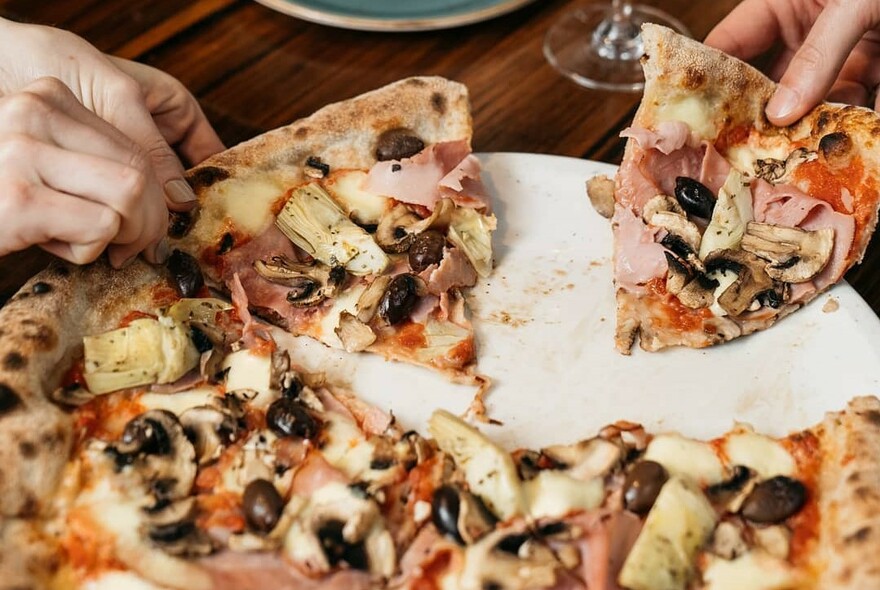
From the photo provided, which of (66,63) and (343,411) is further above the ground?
(66,63)

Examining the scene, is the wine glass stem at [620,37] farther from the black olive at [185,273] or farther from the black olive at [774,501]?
the black olive at [774,501]

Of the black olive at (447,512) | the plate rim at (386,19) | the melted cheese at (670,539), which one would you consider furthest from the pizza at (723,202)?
the plate rim at (386,19)

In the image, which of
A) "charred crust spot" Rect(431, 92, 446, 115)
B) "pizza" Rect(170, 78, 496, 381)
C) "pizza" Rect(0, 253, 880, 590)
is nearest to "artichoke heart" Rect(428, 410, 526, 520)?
"pizza" Rect(0, 253, 880, 590)

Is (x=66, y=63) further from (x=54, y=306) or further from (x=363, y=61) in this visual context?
(x=363, y=61)

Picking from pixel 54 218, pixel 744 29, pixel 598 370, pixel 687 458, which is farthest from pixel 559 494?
pixel 744 29

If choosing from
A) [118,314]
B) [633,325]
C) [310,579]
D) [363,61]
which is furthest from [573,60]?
[310,579]

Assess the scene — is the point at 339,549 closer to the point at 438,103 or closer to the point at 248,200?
the point at 248,200
